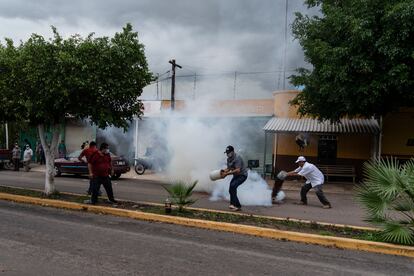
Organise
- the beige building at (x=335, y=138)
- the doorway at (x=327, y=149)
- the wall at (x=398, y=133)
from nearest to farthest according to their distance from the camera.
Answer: the beige building at (x=335, y=138), the wall at (x=398, y=133), the doorway at (x=327, y=149)

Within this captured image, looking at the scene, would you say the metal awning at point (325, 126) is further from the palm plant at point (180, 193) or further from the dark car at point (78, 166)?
the palm plant at point (180, 193)

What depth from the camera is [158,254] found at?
21.9 ft

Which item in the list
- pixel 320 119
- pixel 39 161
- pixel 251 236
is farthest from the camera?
pixel 39 161

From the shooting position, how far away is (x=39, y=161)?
96.8 feet

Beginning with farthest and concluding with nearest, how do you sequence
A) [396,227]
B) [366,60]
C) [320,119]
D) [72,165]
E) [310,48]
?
1. [72,165]
2. [320,119]
3. [310,48]
4. [366,60]
5. [396,227]

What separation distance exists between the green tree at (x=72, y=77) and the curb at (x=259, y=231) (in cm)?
251

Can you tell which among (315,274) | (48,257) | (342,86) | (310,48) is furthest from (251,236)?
(310,48)

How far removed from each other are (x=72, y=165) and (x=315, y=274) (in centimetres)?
1682

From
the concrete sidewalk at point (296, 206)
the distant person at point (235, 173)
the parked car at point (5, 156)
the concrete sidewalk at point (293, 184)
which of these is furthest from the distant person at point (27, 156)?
the distant person at point (235, 173)

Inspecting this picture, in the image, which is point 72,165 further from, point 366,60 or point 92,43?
point 366,60

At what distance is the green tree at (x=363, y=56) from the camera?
49.6 ft

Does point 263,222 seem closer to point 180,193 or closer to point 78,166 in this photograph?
point 180,193

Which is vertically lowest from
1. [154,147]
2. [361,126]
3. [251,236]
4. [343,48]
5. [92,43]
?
[251,236]

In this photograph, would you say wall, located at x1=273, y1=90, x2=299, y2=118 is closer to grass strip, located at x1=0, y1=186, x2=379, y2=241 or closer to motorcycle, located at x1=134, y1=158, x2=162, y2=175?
motorcycle, located at x1=134, y1=158, x2=162, y2=175
